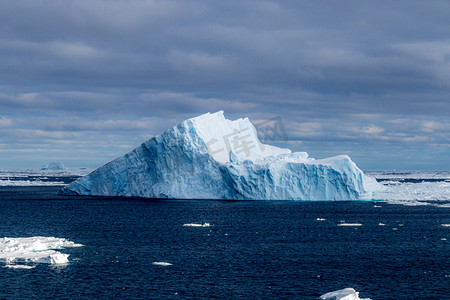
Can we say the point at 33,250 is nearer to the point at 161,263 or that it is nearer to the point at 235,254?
the point at 161,263

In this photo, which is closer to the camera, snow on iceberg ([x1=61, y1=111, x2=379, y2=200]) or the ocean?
the ocean

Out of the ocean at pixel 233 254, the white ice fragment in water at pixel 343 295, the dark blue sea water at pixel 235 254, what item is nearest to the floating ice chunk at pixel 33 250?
the ocean at pixel 233 254

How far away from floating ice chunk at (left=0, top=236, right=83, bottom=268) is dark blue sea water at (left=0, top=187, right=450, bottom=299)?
0.83 m

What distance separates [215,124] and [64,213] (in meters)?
21.8

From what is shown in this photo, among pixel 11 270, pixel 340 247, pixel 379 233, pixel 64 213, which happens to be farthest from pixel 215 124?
pixel 11 270

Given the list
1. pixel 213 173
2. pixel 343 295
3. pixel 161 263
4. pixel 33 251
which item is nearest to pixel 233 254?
pixel 161 263

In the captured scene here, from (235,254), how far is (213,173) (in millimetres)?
28603

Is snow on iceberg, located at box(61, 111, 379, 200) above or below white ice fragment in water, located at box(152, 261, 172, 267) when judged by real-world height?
above

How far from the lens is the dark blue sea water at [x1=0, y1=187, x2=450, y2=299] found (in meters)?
19.5

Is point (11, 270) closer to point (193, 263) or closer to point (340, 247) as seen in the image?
point (193, 263)

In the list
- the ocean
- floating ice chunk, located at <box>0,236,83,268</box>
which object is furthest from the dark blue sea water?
floating ice chunk, located at <box>0,236,83,268</box>

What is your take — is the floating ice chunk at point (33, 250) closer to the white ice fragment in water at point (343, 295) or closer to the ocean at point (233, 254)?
the ocean at point (233, 254)

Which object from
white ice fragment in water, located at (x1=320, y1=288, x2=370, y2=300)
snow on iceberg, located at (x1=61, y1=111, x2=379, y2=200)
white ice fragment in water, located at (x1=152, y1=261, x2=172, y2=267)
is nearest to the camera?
white ice fragment in water, located at (x1=320, y1=288, x2=370, y2=300)

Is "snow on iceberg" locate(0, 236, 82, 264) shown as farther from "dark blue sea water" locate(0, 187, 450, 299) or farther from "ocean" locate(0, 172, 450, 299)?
"dark blue sea water" locate(0, 187, 450, 299)
